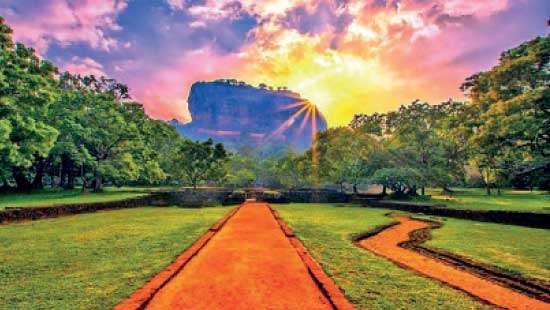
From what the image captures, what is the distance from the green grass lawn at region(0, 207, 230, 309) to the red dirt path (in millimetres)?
700

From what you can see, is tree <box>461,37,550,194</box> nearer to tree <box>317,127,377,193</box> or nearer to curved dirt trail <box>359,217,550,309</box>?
curved dirt trail <box>359,217,550,309</box>

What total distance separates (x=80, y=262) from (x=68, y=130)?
94.9 feet

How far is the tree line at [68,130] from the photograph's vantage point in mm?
18109

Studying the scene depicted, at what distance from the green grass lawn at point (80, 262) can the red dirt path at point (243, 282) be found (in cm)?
70

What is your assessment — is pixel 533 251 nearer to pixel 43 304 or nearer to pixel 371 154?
pixel 43 304

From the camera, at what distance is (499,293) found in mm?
5242

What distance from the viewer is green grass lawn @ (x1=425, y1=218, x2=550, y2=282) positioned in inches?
268

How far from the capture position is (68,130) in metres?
30.3

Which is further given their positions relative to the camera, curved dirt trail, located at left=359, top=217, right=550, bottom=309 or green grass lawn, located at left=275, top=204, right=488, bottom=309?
curved dirt trail, located at left=359, top=217, right=550, bottom=309

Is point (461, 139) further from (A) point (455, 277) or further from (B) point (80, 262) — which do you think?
(B) point (80, 262)

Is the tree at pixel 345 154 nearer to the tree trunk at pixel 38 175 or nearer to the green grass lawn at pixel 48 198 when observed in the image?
the green grass lawn at pixel 48 198

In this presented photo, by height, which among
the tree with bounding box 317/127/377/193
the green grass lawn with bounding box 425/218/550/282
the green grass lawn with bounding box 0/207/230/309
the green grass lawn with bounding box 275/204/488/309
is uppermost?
the tree with bounding box 317/127/377/193

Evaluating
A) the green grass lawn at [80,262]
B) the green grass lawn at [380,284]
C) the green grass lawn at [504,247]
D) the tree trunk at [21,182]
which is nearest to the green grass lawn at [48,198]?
the tree trunk at [21,182]

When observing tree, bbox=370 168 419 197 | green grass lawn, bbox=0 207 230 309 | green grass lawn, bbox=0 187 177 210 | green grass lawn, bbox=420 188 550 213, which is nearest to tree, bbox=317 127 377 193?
tree, bbox=370 168 419 197
